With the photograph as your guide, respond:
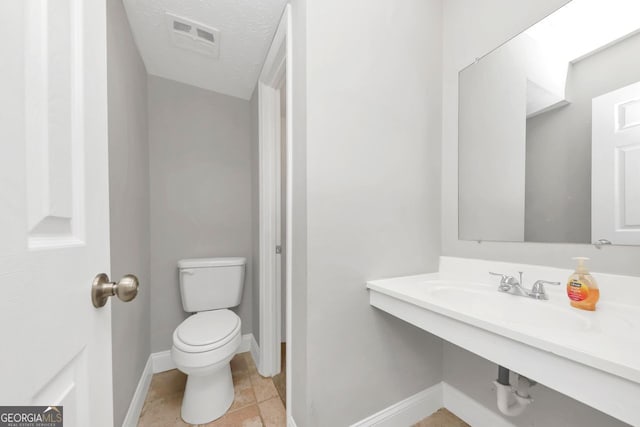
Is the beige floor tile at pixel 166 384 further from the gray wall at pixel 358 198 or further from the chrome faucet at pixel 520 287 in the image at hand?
the chrome faucet at pixel 520 287

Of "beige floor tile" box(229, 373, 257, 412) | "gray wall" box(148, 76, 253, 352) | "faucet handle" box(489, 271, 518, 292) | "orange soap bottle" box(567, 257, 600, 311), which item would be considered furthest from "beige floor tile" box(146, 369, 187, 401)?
"orange soap bottle" box(567, 257, 600, 311)

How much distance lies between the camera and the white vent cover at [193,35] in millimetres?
1260

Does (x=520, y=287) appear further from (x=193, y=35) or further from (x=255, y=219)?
(x=193, y=35)

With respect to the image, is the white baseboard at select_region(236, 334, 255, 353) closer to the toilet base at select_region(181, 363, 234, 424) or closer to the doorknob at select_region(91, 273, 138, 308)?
the toilet base at select_region(181, 363, 234, 424)

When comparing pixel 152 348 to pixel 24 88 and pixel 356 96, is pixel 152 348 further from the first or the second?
pixel 356 96

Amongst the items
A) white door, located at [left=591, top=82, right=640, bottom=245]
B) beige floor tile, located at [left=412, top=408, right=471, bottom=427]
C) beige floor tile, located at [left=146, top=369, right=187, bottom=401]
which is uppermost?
white door, located at [left=591, top=82, right=640, bottom=245]

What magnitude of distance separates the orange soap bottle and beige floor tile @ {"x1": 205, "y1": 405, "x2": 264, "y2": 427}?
1.48 meters

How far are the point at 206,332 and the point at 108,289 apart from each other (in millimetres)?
1017

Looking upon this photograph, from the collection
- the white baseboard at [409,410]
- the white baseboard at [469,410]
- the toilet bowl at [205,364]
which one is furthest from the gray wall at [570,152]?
the toilet bowl at [205,364]

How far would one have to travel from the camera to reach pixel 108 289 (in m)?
0.45

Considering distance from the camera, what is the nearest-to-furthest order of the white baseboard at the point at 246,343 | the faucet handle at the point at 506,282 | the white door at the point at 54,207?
the white door at the point at 54,207, the faucet handle at the point at 506,282, the white baseboard at the point at 246,343

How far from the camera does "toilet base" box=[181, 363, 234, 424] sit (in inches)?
48.5

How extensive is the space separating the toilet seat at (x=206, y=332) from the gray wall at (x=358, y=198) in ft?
1.49

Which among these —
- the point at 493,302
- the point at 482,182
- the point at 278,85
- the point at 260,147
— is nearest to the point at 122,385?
the point at 260,147
